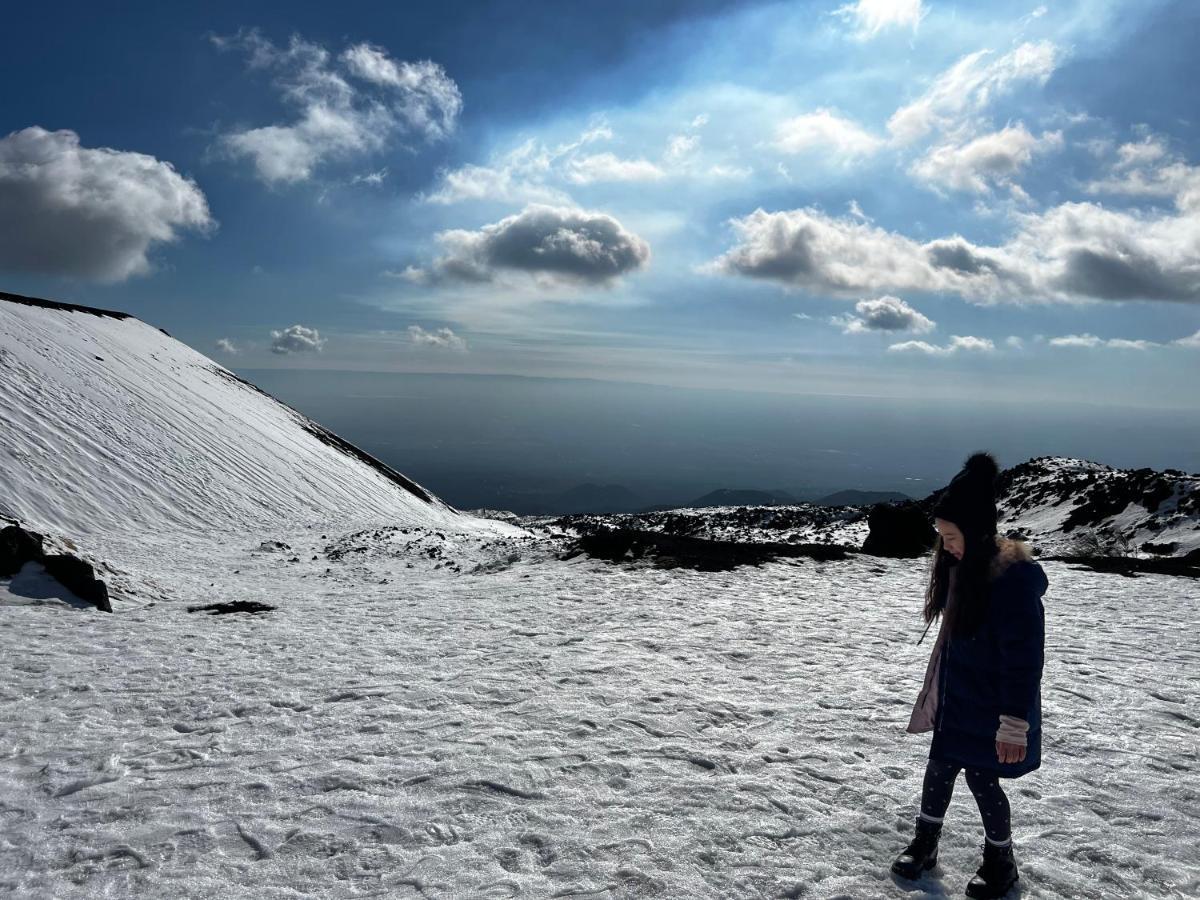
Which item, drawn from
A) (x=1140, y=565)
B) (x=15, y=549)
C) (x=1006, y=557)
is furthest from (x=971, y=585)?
(x=1140, y=565)

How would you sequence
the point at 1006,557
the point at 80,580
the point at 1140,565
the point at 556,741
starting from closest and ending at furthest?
the point at 1006,557
the point at 556,741
the point at 80,580
the point at 1140,565

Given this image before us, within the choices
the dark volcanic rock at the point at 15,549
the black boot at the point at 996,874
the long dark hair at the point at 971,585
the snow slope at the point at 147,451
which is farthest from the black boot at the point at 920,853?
the snow slope at the point at 147,451

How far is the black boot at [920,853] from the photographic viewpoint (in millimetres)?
4723

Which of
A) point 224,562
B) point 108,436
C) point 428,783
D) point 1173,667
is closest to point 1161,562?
point 1173,667

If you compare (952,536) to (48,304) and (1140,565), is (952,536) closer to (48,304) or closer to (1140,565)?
(1140,565)

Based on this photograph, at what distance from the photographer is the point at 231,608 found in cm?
1363

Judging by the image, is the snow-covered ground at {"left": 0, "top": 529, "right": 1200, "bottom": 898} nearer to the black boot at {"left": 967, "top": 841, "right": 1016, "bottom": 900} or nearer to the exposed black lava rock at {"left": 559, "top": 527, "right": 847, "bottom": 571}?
the black boot at {"left": 967, "top": 841, "right": 1016, "bottom": 900}

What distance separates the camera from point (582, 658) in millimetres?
9820

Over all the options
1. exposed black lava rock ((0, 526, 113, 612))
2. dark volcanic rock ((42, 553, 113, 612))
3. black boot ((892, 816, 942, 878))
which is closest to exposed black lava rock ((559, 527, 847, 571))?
dark volcanic rock ((42, 553, 113, 612))

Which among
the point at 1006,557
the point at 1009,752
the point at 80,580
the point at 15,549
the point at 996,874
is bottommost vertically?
the point at 80,580

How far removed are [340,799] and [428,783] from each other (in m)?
0.80

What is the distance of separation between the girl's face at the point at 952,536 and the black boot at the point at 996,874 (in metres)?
2.17

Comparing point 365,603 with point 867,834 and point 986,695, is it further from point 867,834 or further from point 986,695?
point 986,695

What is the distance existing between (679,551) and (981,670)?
14.4 meters
